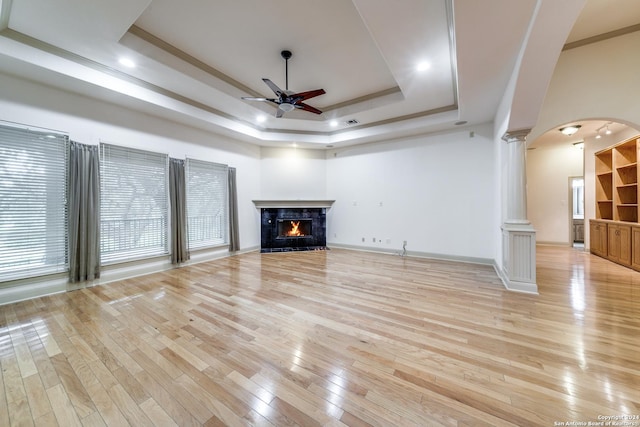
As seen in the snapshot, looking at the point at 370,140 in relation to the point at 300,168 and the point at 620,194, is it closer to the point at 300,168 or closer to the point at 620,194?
the point at 300,168

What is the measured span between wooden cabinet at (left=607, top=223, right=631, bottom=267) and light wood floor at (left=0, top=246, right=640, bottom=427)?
162 cm

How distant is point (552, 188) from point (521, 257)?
18.6 ft

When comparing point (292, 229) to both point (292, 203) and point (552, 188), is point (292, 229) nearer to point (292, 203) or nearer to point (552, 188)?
point (292, 203)

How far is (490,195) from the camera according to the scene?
4977mm

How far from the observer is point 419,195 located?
19.0 ft

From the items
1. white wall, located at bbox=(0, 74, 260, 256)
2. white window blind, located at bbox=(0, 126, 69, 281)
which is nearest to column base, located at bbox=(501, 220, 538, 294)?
white wall, located at bbox=(0, 74, 260, 256)

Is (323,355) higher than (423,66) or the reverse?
the reverse

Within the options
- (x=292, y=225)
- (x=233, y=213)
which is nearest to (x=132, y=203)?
(x=233, y=213)

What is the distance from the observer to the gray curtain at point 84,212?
11.7 ft

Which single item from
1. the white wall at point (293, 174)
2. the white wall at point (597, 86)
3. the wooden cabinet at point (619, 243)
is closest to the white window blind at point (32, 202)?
the white wall at point (293, 174)

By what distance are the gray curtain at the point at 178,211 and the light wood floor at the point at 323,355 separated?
3.90 feet

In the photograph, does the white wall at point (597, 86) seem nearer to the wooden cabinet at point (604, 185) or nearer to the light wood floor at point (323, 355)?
the light wood floor at point (323, 355)

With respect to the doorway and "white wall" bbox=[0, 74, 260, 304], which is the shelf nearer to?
the doorway

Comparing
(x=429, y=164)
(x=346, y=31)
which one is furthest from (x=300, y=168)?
(x=346, y=31)
